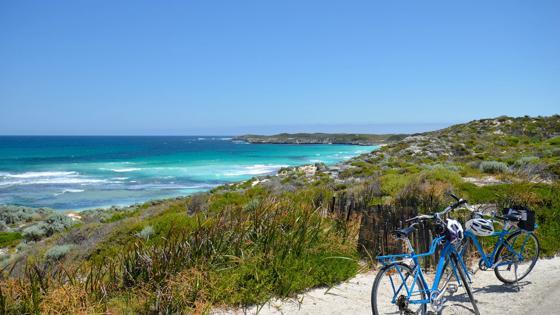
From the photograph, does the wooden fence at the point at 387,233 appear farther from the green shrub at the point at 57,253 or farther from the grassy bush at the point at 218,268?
the green shrub at the point at 57,253

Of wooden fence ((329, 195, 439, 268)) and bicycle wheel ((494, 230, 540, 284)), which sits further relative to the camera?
wooden fence ((329, 195, 439, 268))

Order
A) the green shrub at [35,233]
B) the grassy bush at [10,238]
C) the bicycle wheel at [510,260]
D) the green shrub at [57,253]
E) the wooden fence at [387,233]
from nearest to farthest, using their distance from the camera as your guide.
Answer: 1. the bicycle wheel at [510,260]
2. the wooden fence at [387,233]
3. the green shrub at [57,253]
4. the grassy bush at [10,238]
5. the green shrub at [35,233]

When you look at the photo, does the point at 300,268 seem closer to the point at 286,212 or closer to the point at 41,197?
the point at 286,212

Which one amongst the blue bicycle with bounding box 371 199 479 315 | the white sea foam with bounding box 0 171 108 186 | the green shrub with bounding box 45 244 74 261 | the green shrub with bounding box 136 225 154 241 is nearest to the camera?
the blue bicycle with bounding box 371 199 479 315

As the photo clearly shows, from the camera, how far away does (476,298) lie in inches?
212

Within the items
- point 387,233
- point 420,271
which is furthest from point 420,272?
point 387,233

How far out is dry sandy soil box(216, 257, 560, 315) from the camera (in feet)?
16.5

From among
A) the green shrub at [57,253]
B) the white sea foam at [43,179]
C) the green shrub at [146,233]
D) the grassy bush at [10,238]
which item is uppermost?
the green shrub at [146,233]

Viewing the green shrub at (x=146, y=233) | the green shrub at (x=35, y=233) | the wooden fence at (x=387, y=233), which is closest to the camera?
the wooden fence at (x=387, y=233)

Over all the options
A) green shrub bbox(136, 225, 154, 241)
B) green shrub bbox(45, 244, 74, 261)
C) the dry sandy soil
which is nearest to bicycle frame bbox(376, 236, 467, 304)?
the dry sandy soil

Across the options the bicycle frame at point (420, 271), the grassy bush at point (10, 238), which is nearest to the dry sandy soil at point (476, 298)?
the bicycle frame at point (420, 271)

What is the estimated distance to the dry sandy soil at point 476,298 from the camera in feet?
16.5

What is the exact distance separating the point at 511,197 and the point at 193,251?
25.1 feet

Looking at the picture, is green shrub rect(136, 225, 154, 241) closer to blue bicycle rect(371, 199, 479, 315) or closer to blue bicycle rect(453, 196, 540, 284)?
blue bicycle rect(371, 199, 479, 315)
